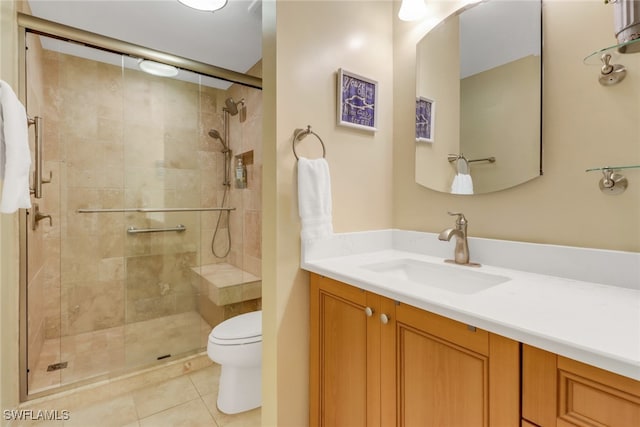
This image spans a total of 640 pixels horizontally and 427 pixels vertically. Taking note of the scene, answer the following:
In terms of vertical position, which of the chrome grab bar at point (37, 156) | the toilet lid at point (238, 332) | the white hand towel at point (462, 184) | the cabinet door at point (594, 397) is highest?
the chrome grab bar at point (37, 156)

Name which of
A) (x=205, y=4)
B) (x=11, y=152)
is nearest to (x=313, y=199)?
(x=11, y=152)

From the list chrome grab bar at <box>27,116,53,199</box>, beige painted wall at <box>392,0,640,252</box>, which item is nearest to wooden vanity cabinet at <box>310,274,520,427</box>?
beige painted wall at <box>392,0,640,252</box>

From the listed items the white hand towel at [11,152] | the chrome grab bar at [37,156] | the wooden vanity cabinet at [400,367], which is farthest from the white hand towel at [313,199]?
the chrome grab bar at [37,156]

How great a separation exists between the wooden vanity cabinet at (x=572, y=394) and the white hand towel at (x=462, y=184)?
2.61 ft

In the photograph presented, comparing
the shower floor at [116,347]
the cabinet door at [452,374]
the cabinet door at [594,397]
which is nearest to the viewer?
the cabinet door at [594,397]

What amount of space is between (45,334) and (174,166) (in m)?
1.54

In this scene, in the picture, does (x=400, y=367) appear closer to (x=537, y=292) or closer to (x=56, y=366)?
(x=537, y=292)

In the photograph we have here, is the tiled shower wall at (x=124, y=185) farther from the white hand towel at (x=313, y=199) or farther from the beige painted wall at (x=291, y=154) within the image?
the white hand towel at (x=313, y=199)

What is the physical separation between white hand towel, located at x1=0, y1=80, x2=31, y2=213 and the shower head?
5.18ft

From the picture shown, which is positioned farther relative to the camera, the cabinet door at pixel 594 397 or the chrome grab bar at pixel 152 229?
the chrome grab bar at pixel 152 229

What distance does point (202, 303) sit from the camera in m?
2.47

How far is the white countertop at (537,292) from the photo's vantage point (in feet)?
1.82

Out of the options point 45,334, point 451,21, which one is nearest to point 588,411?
point 451,21

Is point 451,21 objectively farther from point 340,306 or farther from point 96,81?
point 96,81
